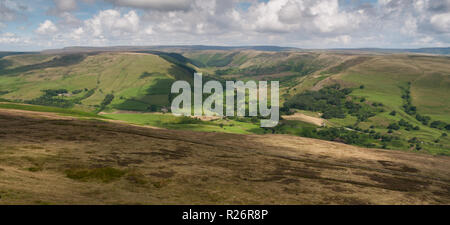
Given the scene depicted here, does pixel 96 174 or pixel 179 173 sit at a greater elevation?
pixel 96 174

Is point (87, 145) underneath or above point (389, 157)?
above

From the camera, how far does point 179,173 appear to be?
172 ft

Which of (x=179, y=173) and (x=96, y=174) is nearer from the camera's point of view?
(x=96, y=174)

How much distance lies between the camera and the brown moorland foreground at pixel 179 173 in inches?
1551

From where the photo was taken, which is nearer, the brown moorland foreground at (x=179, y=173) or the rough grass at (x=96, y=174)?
the brown moorland foreground at (x=179, y=173)

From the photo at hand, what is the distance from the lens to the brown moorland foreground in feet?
129

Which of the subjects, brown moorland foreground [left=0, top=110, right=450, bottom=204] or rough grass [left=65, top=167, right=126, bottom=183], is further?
rough grass [left=65, top=167, right=126, bottom=183]
